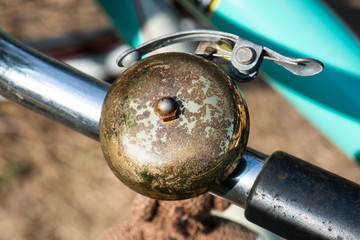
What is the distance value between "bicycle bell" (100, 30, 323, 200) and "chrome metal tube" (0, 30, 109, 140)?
81mm

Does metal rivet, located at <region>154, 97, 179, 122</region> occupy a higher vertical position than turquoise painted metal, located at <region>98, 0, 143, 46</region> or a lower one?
higher

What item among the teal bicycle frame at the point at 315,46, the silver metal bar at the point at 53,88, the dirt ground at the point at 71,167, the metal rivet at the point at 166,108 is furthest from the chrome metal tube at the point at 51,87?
the dirt ground at the point at 71,167

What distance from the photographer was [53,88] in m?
0.53

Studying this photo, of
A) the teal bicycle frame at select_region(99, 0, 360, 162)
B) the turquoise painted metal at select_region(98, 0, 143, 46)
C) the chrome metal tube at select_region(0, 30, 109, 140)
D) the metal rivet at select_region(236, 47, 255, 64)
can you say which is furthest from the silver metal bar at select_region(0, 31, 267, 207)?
the turquoise painted metal at select_region(98, 0, 143, 46)

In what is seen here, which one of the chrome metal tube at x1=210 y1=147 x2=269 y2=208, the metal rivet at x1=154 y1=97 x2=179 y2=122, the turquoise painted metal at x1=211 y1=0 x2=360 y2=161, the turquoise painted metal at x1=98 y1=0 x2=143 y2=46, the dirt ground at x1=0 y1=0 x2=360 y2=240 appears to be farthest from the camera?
the dirt ground at x1=0 y1=0 x2=360 y2=240

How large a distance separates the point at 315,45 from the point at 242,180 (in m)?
0.43

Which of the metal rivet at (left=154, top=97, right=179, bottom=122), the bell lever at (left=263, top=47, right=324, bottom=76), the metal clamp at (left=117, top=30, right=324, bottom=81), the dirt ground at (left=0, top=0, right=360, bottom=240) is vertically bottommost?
the dirt ground at (left=0, top=0, right=360, bottom=240)

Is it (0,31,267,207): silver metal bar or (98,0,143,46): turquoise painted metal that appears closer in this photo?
(0,31,267,207): silver metal bar

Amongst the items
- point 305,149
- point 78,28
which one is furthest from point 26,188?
point 305,149

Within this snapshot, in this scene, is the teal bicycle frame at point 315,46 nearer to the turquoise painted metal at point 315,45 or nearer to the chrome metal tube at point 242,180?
the turquoise painted metal at point 315,45

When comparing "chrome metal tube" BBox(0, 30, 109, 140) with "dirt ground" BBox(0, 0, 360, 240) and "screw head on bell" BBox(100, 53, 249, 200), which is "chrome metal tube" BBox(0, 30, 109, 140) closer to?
"screw head on bell" BBox(100, 53, 249, 200)

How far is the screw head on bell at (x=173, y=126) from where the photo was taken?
41cm

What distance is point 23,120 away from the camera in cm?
197

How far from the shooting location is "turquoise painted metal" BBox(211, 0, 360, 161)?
2.58 ft
